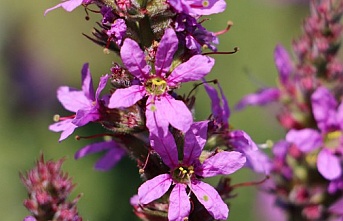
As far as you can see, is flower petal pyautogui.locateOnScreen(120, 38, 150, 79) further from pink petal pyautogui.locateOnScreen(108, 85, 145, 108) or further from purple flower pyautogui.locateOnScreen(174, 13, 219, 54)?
purple flower pyautogui.locateOnScreen(174, 13, 219, 54)

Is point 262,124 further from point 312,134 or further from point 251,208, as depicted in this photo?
point 312,134

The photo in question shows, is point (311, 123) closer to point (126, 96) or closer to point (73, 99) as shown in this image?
point (73, 99)

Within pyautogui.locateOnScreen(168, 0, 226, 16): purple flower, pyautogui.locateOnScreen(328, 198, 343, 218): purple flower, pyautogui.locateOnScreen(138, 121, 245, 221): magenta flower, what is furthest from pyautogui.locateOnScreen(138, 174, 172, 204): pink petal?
pyautogui.locateOnScreen(328, 198, 343, 218): purple flower

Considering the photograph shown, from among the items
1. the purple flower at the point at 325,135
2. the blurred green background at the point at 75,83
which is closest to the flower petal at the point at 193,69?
the purple flower at the point at 325,135

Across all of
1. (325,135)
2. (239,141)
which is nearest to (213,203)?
(239,141)

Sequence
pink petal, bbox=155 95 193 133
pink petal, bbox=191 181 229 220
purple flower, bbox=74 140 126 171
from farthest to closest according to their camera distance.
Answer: purple flower, bbox=74 140 126 171 → pink petal, bbox=191 181 229 220 → pink petal, bbox=155 95 193 133

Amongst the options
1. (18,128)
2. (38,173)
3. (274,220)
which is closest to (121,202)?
(18,128)
